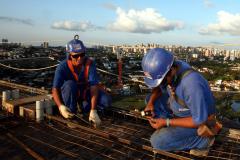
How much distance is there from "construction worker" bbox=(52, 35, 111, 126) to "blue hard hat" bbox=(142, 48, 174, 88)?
53.9 inches

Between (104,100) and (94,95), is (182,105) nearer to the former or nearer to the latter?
(94,95)

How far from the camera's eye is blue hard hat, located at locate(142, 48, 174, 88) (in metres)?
2.96

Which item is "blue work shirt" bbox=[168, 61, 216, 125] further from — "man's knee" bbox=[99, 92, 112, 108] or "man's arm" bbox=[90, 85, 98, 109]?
"man's knee" bbox=[99, 92, 112, 108]

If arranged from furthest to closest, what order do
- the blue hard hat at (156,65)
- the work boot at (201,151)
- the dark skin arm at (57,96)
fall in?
the dark skin arm at (57,96)
the work boot at (201,151)
the blue hard hat at (156,65)

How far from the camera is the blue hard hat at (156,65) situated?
9.70ft

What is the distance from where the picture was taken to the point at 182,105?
3113 millimetres

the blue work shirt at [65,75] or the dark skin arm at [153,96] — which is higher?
the blue work shirt at [65,75]

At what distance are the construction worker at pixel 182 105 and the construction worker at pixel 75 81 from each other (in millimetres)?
1200

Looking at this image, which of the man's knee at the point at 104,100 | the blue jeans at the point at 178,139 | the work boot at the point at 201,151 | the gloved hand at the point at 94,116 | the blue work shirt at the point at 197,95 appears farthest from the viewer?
the man's knee at the point at 104,100

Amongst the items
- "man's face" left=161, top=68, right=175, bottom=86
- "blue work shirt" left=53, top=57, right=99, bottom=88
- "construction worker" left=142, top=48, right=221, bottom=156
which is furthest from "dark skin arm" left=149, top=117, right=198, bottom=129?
"blue work shirt" left=53, top=57, right=99, bottom=88

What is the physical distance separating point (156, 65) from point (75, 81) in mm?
1850

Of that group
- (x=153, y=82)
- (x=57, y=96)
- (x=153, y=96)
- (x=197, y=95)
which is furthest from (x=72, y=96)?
(x=197, y=95)

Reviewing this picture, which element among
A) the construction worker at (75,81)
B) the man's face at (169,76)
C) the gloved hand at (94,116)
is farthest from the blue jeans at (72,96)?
the man's face at (169,76)

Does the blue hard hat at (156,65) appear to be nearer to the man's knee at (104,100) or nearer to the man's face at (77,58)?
the man's face at (77,58)
